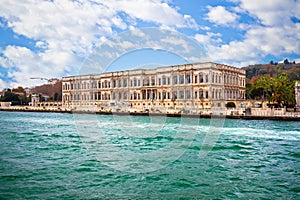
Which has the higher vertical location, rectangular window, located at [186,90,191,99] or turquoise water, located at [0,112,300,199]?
rectangular window, located at [186,90,191,99]

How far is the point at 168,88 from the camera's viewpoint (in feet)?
119

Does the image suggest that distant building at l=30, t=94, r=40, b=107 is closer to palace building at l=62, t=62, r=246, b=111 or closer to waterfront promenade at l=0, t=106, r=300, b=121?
palace building at l=62, t=62, r=246, b=111

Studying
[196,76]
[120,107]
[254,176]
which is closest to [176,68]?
[196,76]

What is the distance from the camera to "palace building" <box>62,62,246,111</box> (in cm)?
3303

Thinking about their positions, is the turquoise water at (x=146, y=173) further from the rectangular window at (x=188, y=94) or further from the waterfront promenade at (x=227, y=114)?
the rectangular window at (x=188, y=94)

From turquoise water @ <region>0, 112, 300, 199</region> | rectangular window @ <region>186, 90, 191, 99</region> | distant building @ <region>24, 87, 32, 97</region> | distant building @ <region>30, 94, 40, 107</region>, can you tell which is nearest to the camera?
turquoise water @ <region>0, 112, 300, 199</region>

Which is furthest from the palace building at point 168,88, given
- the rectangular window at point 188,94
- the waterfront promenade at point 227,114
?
the waterfront promenade at point 227,114

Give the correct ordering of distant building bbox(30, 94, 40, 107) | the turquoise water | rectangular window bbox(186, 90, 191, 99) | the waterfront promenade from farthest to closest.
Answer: distant building bbox(30, 94, 40, 107) → rectangular window bbox(186, 90, 191, 99) → the waterfront promenade → the turquoise water

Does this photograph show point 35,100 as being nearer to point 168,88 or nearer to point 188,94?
point 168,88

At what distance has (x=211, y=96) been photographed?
107 ft

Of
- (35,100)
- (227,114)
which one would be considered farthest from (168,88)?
(35,100)

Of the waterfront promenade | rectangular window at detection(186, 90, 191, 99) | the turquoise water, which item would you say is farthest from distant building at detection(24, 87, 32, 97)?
the turquoise water

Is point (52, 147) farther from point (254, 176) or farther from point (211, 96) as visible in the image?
point (211, 96)

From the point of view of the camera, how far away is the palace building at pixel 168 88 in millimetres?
33031
